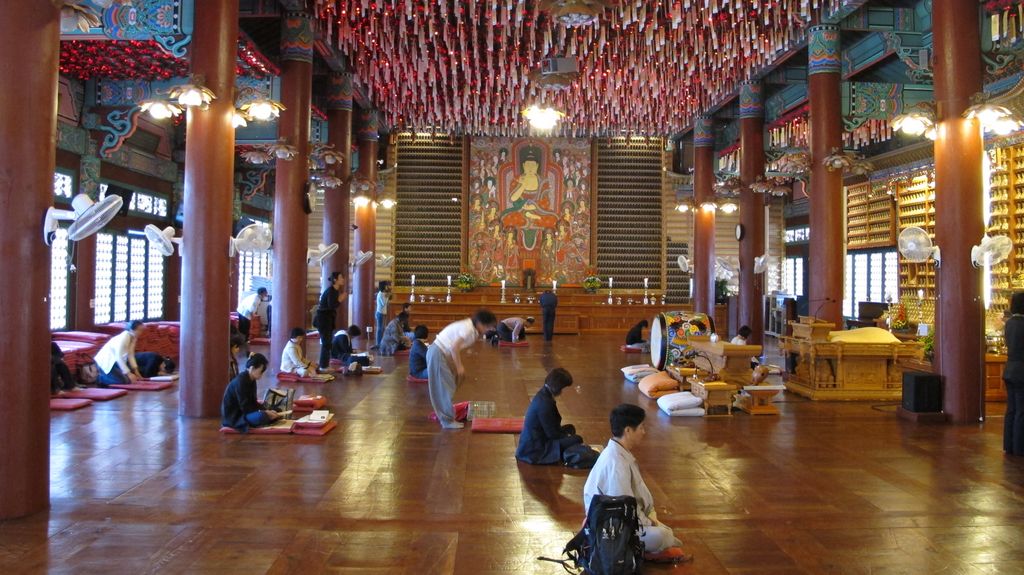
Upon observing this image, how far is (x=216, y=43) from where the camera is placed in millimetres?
7742

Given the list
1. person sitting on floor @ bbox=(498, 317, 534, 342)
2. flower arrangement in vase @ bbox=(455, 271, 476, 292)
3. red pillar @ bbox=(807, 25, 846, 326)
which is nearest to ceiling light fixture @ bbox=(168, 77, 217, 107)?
red pillar @ bbox=(807, 25, 846, 326)

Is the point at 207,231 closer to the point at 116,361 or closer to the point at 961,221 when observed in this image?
the point at 116,361

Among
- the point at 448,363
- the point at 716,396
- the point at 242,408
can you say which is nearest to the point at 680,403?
the point at 716,396

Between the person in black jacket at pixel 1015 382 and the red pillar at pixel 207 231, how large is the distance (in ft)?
23.9

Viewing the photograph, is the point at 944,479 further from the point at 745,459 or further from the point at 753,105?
the point at 753,105

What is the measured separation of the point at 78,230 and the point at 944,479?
661cm

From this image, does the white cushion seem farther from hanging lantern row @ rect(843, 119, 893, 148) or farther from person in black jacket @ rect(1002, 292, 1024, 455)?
hanging lantern row @ rect(843, 119, 893, 148)

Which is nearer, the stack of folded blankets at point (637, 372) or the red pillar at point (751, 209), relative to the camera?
the stack of folded blankets at point (637, 372)

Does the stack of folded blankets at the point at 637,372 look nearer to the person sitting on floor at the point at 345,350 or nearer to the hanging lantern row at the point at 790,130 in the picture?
the person sitting on floor at the point at 345,350

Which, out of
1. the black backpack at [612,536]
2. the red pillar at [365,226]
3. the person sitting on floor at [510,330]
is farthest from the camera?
the red pillar at [365,226]

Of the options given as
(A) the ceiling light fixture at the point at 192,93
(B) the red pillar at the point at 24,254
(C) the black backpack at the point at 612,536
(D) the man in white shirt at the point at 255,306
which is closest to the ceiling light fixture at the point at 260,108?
(A) the ceiling light fixture at the point at 192,93

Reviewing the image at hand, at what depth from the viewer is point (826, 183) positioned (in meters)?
10.9

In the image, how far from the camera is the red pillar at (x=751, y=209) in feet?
48.9

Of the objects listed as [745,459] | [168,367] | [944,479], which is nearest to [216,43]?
[168,367]
